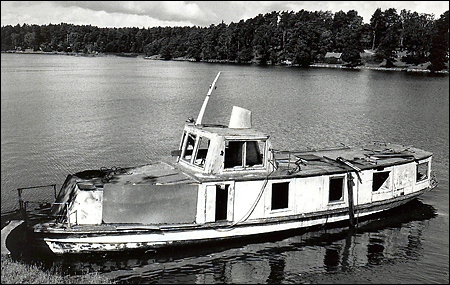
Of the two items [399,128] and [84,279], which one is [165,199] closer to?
[84,279]

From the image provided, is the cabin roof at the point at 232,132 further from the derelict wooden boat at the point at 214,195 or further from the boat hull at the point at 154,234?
the boat hull at the point at 154,234

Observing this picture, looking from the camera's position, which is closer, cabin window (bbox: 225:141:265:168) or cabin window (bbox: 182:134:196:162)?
cabin window (bbox: 225:141:265:168)

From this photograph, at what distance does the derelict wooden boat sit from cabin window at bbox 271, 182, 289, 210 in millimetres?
50

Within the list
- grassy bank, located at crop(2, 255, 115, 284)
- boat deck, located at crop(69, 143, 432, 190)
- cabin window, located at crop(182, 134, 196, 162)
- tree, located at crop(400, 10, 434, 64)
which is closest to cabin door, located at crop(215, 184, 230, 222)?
boat deck, located at crop(69, 143, 432, 190)

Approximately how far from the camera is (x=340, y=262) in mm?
19984

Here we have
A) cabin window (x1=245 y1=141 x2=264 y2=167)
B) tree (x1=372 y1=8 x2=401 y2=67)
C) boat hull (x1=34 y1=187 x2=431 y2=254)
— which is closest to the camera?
boat hull (x1=34 y1=187 x2=431 y2=254)

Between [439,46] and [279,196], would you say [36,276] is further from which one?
[439,46]

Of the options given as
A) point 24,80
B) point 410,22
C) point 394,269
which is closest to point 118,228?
point 394,269

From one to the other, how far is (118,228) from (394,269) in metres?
11.4

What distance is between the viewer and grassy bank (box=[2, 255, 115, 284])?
15211 mm

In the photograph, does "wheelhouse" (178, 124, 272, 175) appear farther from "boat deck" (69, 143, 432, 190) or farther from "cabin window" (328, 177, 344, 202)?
"cabin window" (328, 177, 344, 202)

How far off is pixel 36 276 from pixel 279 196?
1199cm

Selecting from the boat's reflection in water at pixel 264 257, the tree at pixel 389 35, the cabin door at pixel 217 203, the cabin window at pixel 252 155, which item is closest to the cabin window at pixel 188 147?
the cabin door at pixel 217 203

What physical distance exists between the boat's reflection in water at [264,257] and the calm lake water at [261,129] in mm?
51
